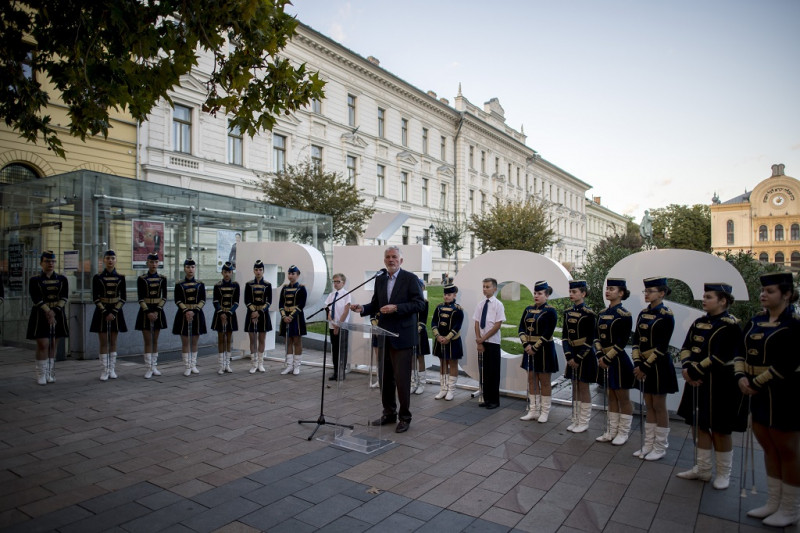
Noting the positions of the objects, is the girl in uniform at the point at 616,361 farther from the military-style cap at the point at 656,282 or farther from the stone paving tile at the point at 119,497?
the stone paving tile at the point at 119,497

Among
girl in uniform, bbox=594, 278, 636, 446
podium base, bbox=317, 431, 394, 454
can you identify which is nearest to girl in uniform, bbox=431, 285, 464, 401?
podium base, bbox=317, 431, 394, 454

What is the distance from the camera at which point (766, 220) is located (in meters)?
56.9

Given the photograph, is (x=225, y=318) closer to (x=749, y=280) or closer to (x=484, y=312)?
(x=484, y=312)

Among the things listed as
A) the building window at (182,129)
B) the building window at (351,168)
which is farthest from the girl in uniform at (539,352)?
the building window at (351,168)

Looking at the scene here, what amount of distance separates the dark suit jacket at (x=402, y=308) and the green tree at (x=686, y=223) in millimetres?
56478

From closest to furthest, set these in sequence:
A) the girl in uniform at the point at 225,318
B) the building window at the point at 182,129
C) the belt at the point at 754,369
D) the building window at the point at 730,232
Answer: the belt at the point at 754,369, the girl in uniform at the point at 225,318, the building window at the point at 182,129, the building window at the point at 730,232

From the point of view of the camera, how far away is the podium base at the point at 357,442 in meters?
5.59

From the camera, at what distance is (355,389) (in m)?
8.65

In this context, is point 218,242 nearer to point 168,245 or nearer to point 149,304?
point 168,245

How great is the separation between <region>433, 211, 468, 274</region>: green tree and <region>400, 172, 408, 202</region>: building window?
3281 mm

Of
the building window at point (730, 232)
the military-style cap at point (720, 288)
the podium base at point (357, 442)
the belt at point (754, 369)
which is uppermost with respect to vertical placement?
the building window at point (730, 232)

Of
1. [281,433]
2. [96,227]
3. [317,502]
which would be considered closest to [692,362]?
[317,502]

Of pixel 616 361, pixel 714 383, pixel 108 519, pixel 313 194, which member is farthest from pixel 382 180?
pixel 108 519

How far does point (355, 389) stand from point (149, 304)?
427 cm
